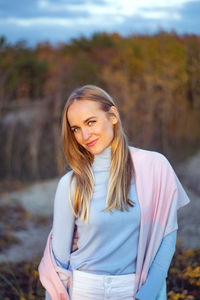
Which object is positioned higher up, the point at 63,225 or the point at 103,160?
the point at 103,160

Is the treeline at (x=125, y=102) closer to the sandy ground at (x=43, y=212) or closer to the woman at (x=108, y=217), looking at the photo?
the sandy ground at (x=43, y=212)

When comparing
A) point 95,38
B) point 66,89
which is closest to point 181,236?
point 66,89

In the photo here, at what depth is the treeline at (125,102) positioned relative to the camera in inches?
357

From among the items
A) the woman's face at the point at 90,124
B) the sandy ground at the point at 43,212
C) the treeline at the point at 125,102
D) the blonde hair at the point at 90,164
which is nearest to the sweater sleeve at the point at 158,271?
the blonde hair at the point at 90,164

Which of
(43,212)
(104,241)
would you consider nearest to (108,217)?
(104,241)

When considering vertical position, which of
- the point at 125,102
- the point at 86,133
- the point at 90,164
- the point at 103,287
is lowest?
the point at 103,287

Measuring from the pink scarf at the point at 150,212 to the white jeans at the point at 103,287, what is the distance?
0.04 m

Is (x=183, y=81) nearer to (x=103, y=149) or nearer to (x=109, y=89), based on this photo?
(x=109, y=89)

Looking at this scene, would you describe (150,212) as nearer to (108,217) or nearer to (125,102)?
(108,217)

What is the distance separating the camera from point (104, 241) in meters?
1.75

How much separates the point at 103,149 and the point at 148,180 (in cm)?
26

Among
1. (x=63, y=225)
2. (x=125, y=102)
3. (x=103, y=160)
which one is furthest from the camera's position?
(x=125, y=102)

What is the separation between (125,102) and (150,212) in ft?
28.0

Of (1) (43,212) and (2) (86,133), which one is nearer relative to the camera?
(2) (86,133)
